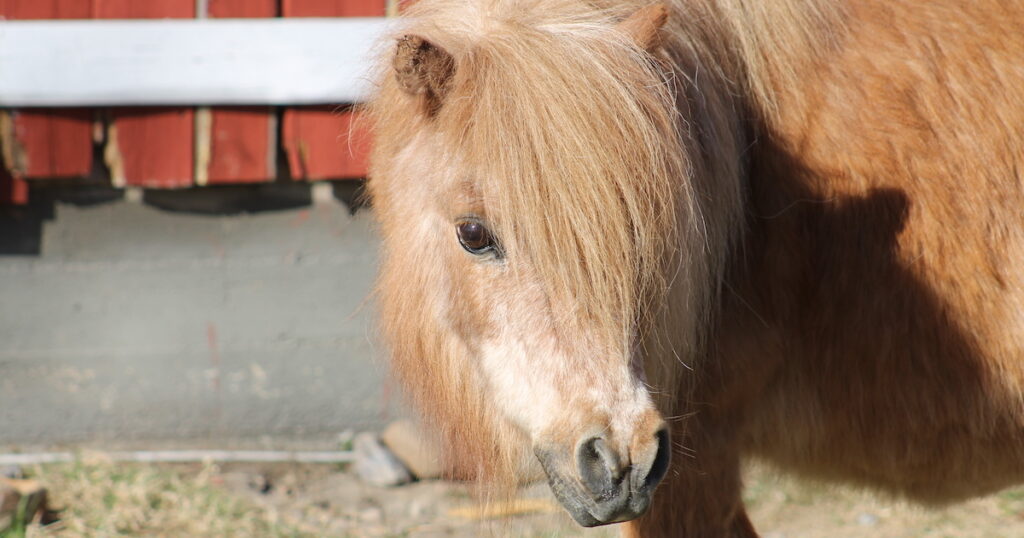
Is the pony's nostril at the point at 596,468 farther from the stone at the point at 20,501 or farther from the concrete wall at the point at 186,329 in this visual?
the stone at the point at 20,501

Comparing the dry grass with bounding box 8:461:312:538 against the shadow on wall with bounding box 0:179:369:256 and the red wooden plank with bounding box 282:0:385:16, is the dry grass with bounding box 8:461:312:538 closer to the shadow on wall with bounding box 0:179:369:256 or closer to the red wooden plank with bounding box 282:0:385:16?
the shadow on wall with bounding box 0:179:369:256

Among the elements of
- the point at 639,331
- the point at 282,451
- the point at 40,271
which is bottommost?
the point at 282,451

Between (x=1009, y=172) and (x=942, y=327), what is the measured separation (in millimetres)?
410

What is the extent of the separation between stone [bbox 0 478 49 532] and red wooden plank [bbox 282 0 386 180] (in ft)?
5.32

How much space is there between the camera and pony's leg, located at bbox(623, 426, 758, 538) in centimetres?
230

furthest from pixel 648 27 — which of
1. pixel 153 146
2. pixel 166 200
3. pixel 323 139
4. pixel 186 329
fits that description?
pixel 186 329

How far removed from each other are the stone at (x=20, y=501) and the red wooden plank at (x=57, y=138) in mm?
1269

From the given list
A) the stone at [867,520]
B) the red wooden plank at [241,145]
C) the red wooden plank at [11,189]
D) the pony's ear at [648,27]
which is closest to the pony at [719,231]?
the pony's ear at [648,27]

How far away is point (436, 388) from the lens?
2.21 meters

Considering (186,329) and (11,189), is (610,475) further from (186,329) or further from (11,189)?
(11,189)

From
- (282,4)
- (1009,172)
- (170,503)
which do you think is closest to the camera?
(1009,172)

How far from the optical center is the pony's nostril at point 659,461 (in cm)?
166

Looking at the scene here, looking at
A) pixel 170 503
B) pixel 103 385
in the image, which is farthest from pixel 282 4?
pixel 170 503

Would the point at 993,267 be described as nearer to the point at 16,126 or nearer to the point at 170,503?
the point at 170,503
